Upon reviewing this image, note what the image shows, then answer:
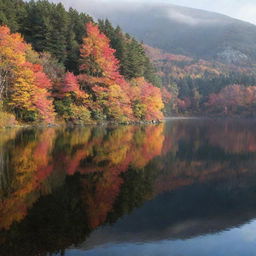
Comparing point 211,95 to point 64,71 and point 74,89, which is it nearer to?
point 64,71

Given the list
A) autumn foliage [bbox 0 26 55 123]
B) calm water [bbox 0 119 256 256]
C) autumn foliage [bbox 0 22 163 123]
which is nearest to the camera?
calm water [bbox 0 119 256 256]

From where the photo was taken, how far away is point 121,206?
11281mm

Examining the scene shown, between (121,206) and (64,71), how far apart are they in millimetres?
46645

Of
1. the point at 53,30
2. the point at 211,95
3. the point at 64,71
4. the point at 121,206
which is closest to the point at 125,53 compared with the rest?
the point at 53,30

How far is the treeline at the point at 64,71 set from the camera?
1668 inches

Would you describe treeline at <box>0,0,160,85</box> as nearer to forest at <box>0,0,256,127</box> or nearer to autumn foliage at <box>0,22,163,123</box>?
forest at <box>0,0,256,127</box>

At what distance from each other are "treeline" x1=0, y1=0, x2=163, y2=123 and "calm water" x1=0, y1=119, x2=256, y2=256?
24536 mm

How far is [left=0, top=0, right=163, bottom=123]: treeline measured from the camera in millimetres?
42375

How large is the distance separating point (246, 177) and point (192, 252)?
33.9 feet

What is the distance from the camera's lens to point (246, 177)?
690 inches

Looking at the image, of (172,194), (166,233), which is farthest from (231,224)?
(172,194)

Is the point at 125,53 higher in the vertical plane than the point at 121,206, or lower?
higher

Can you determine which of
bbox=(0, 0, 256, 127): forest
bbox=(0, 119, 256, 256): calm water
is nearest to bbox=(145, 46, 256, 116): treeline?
bbox=(0, 0, 256, 127): forest

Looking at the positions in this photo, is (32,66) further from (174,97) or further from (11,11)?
(174,97)
